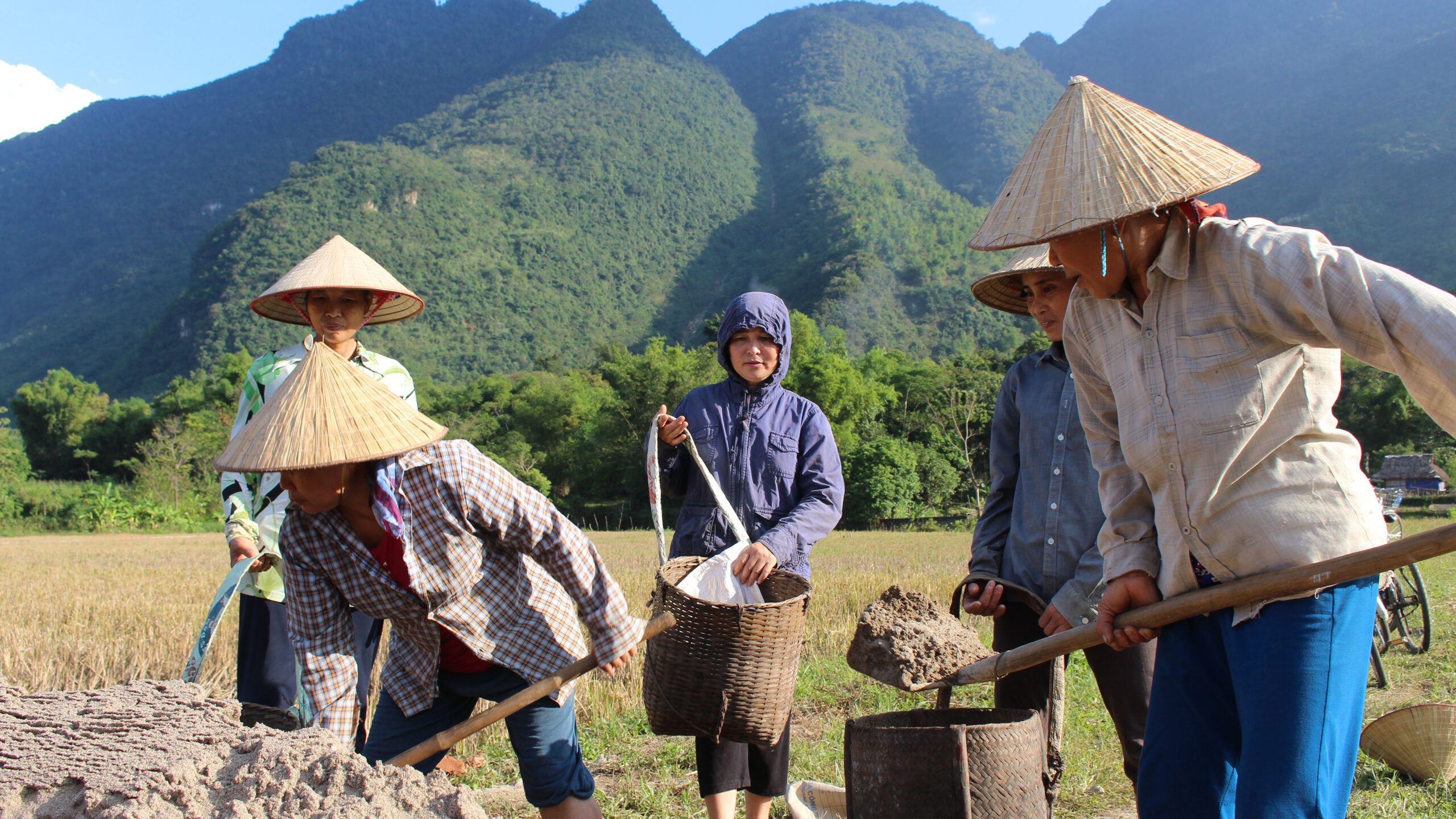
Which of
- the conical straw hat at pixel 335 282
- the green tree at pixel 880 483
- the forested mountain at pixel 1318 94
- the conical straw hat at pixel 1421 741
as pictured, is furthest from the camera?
the forested mountain at pixel 1318 94

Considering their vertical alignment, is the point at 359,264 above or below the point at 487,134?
below

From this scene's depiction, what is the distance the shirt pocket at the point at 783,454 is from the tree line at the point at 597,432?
29131 mm

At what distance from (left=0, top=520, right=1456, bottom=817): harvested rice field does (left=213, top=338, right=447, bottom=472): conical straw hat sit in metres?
1.96

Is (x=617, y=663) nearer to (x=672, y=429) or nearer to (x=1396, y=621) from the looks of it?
(x=672, y=429)

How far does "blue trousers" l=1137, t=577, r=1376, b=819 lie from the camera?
6.42 ft

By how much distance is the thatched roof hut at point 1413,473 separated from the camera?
36.1 m

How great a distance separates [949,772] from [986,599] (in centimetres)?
90

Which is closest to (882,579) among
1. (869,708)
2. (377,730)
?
(869,708)

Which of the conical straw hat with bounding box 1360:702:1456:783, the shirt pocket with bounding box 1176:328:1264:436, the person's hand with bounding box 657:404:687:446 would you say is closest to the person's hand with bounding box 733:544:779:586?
the person's hand with bounding box 657:404:687:446

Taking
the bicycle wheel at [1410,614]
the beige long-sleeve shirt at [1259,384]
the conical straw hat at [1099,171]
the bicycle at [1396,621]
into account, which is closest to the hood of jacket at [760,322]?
the conical straw hat at [1099,171]

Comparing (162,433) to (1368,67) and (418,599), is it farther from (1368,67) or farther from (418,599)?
(1368,67)

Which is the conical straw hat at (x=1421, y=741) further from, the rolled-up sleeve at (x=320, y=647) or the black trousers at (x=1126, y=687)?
the rolled-up sleeve at (x=320, y=647)

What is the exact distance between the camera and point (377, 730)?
3.00 meters

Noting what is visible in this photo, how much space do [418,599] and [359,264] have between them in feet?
6.23
